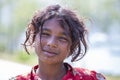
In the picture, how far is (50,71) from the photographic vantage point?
254cm

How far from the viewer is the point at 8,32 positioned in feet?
78.1

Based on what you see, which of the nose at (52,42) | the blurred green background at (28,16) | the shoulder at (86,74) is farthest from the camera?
the blurred green background at (28,16)

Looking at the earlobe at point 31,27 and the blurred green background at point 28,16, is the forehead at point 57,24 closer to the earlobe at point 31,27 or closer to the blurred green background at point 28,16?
the earlobe at point 31,27

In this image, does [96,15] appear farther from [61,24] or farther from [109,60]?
[61,24]

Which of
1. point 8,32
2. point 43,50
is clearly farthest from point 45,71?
point 8,32

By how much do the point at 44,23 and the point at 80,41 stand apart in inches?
10.3

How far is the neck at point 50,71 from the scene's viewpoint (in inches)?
99.1

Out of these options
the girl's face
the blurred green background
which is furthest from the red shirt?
the blurred green background

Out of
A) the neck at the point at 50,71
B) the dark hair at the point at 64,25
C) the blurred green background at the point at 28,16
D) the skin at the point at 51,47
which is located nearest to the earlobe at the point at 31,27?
the dark hair at the point at 64,25

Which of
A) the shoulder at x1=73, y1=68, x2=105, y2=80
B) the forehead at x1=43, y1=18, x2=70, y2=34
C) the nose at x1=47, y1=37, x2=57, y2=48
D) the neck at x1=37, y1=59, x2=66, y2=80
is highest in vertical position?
the forehead at x1=43, y1=18, x2=70, y2=34

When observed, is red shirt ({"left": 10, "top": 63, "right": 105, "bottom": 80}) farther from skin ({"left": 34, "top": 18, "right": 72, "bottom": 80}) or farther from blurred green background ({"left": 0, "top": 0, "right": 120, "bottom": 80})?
blurred green background ({"left": 0, "top": 0, "right": 120, "bottom": 80})

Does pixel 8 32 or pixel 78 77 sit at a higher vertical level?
pixel 78 77

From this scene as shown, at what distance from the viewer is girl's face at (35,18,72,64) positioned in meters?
2.41

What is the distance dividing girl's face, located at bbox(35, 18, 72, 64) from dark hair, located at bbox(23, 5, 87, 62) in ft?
0.14
